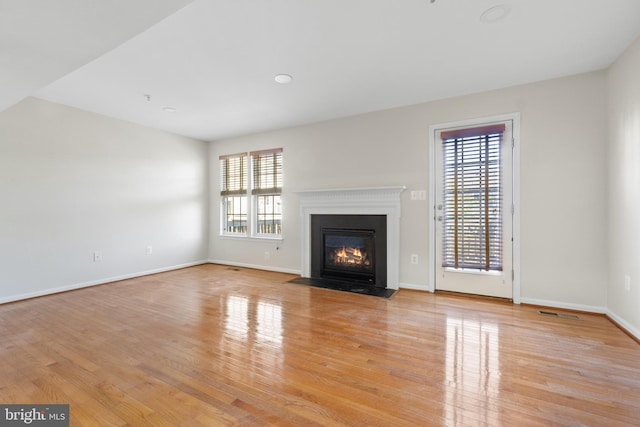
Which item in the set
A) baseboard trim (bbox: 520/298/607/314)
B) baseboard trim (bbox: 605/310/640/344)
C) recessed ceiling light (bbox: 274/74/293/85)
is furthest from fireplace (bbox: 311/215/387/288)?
baseboard trim (bbox: 605/310/640/344)

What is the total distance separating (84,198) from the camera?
405 cm

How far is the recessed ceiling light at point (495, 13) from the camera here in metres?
2.01

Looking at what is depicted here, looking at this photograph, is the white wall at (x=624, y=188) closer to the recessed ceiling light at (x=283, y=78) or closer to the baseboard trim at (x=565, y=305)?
the baseboard trim at (x=565, y=305)

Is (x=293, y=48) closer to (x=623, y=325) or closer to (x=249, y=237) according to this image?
(x=249, y=237)

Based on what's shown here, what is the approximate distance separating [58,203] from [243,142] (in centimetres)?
290

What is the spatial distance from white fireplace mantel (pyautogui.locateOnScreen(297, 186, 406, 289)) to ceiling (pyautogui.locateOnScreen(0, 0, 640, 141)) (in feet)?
4.07

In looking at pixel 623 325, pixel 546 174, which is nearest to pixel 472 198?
pixel 546 174

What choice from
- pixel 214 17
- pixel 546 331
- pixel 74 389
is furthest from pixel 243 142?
pixel 546 331

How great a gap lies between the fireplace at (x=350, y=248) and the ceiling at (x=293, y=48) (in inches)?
66.6

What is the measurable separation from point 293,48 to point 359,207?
2.30 metres

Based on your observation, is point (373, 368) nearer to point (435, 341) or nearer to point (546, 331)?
point (435, 341)

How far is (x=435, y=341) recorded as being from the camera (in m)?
2.34

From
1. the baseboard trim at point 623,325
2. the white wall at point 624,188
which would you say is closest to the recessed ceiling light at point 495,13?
the white wall at point 624,188

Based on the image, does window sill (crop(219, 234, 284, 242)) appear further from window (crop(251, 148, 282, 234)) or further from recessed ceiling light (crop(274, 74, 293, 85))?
recessed ceiling light (crop(274, 74, 293, 85))
